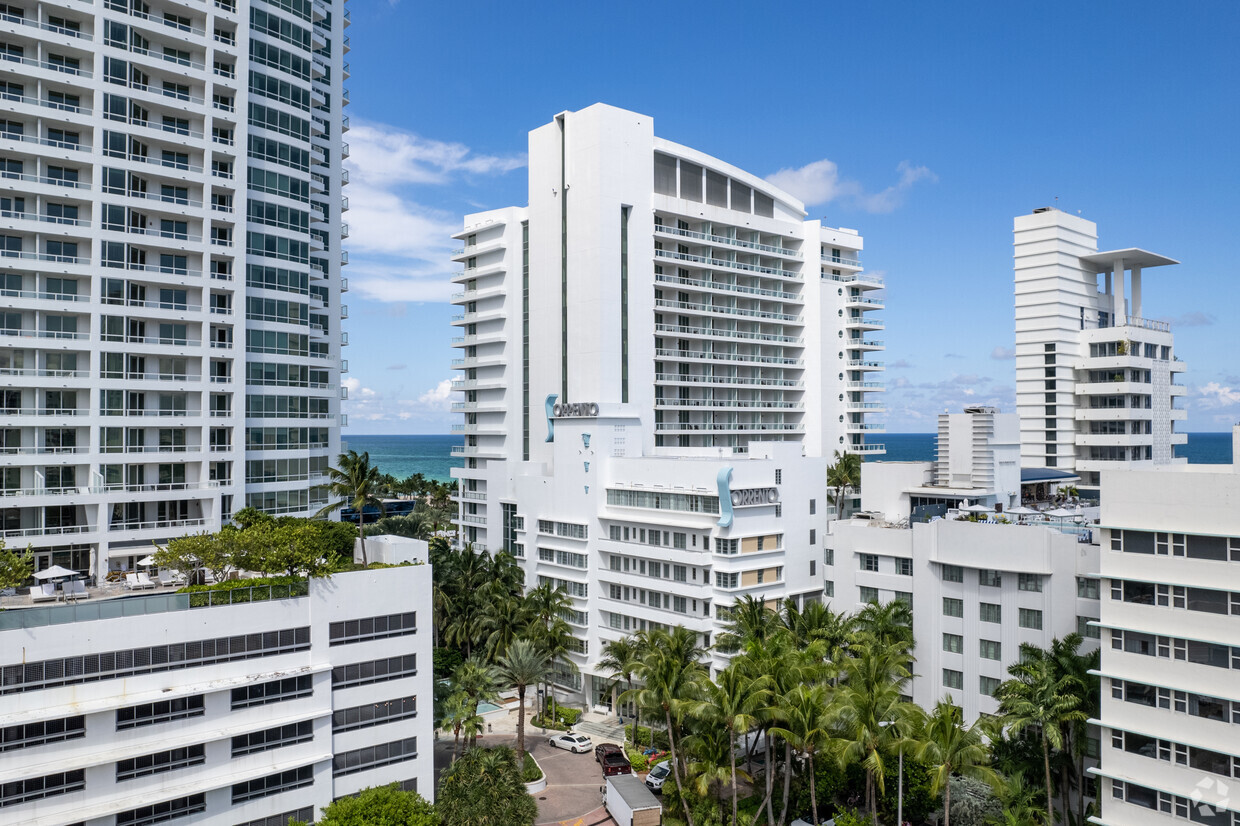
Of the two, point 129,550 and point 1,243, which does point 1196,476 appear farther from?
point 1,243

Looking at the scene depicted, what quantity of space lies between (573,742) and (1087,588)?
128 ft

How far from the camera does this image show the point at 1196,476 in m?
38.7

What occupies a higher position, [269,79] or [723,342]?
[269,79]

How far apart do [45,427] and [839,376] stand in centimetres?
8659

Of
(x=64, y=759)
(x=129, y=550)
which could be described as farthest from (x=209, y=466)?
(x=64, y=759)

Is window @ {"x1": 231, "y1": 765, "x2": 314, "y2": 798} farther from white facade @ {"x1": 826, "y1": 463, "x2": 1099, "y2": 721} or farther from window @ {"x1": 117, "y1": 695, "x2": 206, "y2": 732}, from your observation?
white facade @ {"x1": 826, "y1": 463, "x2": 1099, "y2": 721}

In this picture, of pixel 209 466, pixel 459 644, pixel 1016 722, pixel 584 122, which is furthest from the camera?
pixel 584 122

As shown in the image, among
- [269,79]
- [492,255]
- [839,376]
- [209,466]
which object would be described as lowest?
[209,466]

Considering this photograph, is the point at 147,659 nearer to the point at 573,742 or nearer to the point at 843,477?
the point at 573,742

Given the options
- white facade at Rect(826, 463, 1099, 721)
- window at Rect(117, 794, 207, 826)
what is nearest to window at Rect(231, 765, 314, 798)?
window at Rect(117, 794, 207, 826)

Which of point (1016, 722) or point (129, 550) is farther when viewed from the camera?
point (129, 550)

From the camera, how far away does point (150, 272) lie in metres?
62.5

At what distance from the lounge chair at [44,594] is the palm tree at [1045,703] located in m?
53.1

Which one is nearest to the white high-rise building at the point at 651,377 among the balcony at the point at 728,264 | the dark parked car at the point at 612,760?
the balcony at the point at 728,264
